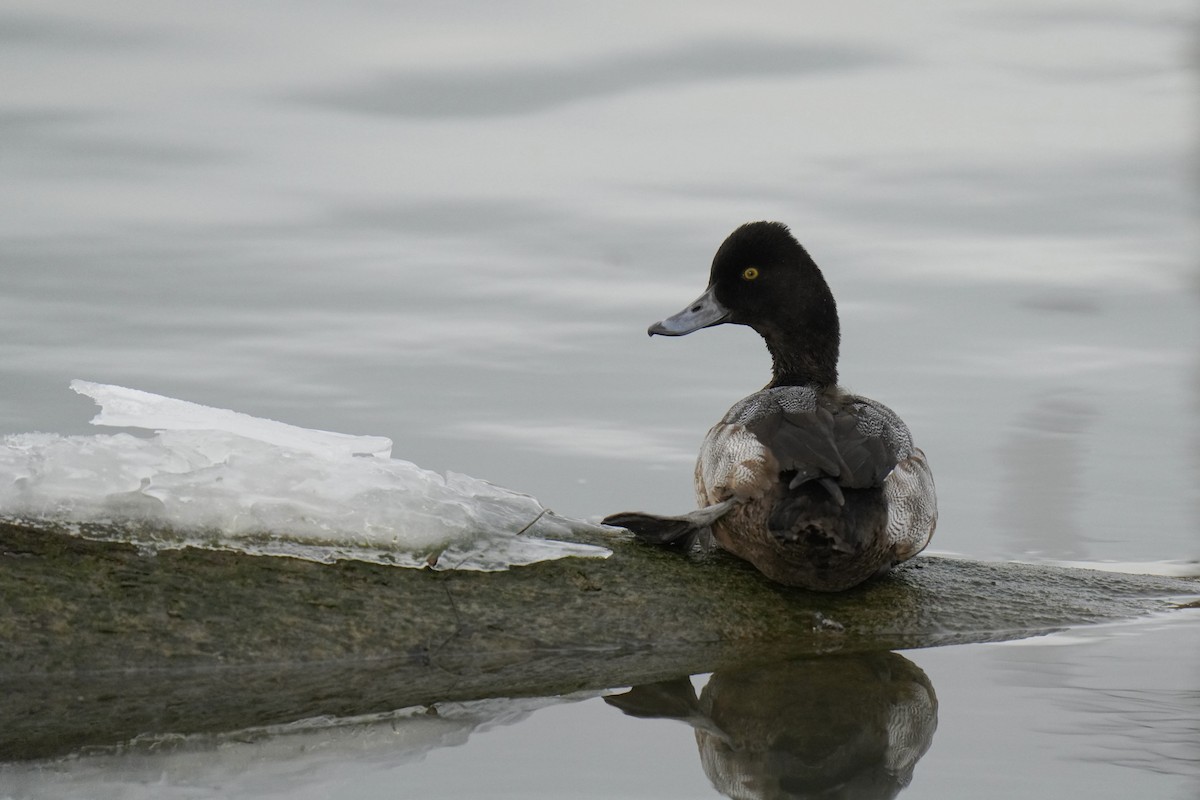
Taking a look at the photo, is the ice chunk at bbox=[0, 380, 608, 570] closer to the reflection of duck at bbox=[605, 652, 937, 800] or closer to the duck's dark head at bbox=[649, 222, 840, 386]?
the reflection of duck at bbox=[605, 652, 937, 800]

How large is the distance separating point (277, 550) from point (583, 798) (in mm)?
1863

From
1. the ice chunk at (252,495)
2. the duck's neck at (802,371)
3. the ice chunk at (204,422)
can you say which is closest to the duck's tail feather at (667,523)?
the ice chunk at (252,495)

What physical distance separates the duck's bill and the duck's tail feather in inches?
71.5

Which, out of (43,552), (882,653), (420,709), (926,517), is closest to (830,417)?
(926,517)

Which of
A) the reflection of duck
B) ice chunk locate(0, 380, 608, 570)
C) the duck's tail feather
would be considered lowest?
the reflection of duck

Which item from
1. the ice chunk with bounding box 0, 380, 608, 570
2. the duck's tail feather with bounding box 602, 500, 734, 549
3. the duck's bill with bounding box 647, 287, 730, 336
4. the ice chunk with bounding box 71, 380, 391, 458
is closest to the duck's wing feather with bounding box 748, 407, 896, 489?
the duck's tail feather with bounding box 602, 500, 734, 549

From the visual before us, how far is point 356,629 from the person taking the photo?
4668 millimetres

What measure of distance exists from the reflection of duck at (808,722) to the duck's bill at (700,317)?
2.55m

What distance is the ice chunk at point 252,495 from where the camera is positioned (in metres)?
4.79

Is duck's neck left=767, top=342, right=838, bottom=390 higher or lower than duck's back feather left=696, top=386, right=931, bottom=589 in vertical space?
higher

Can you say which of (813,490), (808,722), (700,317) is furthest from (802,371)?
(808,722)

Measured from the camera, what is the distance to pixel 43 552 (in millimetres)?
4621

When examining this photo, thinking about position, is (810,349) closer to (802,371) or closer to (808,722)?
(802,371)

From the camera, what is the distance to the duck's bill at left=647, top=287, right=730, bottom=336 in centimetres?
711
